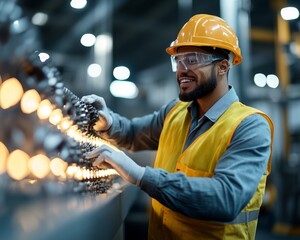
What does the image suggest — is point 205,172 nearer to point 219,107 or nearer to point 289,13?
point 219,107

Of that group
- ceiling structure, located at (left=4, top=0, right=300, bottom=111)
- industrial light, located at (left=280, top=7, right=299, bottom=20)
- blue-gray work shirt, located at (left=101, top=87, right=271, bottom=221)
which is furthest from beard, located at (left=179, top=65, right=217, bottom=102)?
industrial light, located at (left=280, top=7, right=299, bottom=20)

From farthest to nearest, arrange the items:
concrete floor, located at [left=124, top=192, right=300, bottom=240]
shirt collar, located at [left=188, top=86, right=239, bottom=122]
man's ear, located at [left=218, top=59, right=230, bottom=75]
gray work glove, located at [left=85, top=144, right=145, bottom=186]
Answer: concrete floor, located at [left=124, top=192, right=300, bottom=240] < man's ear, located at [left=218, top=59, right=230, bottom=75] < shirt collar, located at [left=188, top=86, right=239, bottom=122] < gray work glove, located at [left=85, top=144, right=145, bottom=186]

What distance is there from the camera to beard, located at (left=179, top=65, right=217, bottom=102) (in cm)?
177

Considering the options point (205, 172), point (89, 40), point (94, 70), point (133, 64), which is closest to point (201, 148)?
point (205, 172)

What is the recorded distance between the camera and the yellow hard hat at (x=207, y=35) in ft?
5.85

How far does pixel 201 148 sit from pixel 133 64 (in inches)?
396

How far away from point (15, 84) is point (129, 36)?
9.29 metres

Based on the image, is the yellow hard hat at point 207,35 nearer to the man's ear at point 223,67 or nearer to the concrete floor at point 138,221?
the man's ear at point 223,67

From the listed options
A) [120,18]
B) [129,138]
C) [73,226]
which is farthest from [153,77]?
[73,226]

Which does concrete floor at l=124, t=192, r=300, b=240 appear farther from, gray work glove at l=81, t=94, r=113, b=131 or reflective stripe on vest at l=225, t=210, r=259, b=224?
reflective stripe on vest at l=225, t=210, r=259, b=224

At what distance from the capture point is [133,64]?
1151cm

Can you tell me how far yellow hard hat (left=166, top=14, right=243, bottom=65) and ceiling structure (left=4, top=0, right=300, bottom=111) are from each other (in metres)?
1.86

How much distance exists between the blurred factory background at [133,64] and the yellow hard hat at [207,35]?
524 millimetres

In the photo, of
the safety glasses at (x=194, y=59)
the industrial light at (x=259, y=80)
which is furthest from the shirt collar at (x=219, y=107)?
the industrial light at (x=259, y=80)
